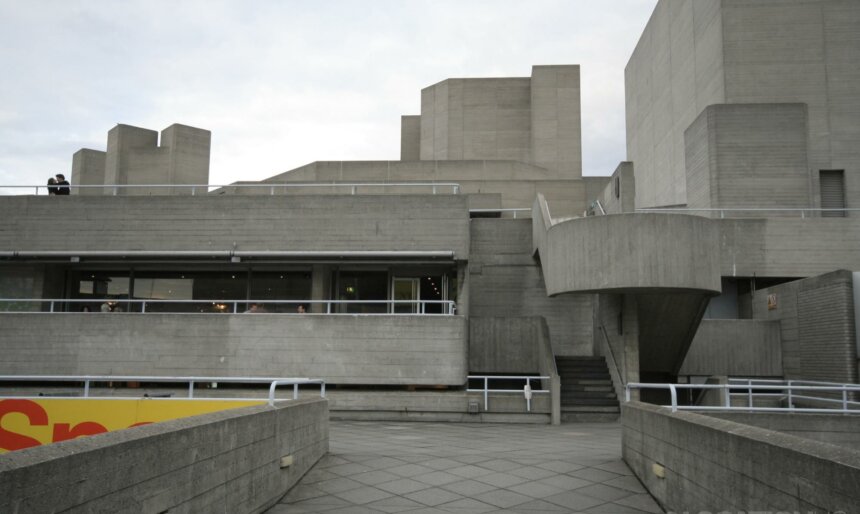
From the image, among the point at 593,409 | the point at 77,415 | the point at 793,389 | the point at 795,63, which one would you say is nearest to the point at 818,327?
the point at 793,389

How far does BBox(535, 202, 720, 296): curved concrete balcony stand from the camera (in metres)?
16.7

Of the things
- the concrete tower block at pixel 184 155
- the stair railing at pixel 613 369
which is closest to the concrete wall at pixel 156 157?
the concrete tower block at pixel 184 155

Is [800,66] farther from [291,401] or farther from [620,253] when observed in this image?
[291,401]

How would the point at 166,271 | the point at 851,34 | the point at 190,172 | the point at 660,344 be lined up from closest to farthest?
the point at 660,344 → the point at 166,271 → the point at 851,34 → the point at 190,172

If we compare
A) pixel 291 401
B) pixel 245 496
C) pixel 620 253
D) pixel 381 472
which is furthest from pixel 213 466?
pixel 620 253

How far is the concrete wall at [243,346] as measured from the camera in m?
19.1

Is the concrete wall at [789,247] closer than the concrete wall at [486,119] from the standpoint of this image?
Yes

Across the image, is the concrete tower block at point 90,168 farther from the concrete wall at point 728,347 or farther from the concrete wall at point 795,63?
the concrete wall at point 728,347

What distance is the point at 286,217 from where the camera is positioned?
21672 millimetres

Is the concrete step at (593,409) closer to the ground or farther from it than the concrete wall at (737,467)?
closer to the ground

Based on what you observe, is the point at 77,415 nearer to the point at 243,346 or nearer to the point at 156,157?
the point at 243,346

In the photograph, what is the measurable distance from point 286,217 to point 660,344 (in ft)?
40.9

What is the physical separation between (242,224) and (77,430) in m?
11.4

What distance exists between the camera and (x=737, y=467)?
5.96 m
